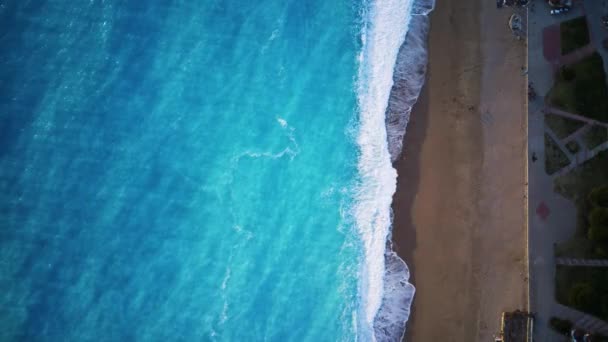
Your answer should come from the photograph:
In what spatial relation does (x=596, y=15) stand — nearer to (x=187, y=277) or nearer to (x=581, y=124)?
(x=581, y=124)

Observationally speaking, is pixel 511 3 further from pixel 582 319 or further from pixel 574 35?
pixel 582 319

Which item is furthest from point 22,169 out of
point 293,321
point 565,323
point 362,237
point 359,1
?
point 565,323

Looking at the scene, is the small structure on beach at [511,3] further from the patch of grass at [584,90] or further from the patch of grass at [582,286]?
the patch of grass at [582,286]

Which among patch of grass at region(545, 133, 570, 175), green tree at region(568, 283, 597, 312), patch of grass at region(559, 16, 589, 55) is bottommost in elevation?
green tree at region(568, 283, 597, 312)

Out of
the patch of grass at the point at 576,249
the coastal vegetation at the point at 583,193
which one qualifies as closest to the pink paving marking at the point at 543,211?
the coastal vegetation at the point at 583,193

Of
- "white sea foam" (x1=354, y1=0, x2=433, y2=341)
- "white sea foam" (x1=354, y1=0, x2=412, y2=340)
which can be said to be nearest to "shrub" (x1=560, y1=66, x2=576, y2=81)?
"white sea foam" (x1=354, y1=0, x2=433, y2=341)

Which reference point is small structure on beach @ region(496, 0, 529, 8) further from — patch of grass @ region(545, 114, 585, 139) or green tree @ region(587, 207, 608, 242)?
green tree @ region(587, 207, 608, 242)
